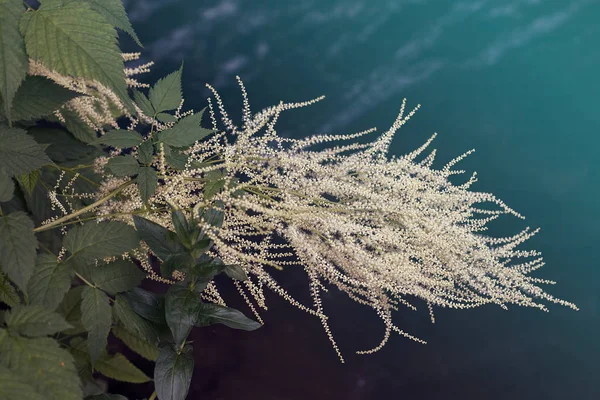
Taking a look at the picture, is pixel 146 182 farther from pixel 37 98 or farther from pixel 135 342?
pixel 135 342

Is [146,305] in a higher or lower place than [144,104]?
lower

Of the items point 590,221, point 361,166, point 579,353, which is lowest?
point 361,166

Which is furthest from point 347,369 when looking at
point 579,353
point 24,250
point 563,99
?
point 24,250

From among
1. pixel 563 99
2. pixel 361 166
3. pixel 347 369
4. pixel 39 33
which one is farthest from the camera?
pixel 347 369

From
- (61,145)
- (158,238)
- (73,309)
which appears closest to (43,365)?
(158,238)

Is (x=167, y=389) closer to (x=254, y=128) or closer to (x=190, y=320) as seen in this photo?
(x=190, y=320)

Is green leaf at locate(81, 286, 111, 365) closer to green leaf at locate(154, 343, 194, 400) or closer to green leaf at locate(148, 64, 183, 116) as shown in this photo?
green leaf at locate(154, 343, 194, 400)

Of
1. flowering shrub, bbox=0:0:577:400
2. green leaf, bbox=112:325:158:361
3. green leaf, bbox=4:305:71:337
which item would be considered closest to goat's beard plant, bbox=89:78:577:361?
flowering shrub, bbox=0:0:577:400
